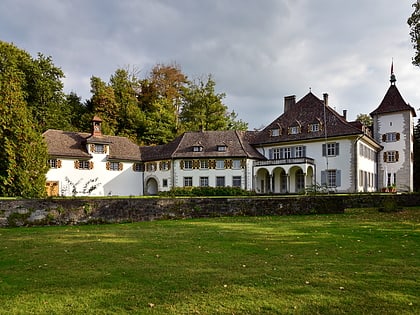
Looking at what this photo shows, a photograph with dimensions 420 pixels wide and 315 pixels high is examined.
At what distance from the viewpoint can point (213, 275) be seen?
18.0 ft

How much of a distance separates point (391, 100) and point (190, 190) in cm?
2481

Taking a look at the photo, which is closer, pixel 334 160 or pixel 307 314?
pixel 307 314

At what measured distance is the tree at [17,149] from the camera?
86.8 ft

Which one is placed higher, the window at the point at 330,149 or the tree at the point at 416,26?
the tree at the point at 416,26

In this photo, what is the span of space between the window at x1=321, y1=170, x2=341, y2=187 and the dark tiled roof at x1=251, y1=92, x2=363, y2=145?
3501 mm

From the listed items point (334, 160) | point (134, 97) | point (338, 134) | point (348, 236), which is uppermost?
point (134, 97)

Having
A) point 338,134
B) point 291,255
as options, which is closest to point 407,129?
point 338,134

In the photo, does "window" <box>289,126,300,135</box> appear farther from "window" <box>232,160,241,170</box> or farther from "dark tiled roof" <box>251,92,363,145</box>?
"window" <box>232,160,241,170</box>

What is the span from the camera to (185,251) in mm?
7410

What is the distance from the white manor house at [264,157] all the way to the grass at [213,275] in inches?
1009

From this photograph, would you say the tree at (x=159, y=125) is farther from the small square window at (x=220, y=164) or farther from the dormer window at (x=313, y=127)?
the dormer window at (x=313, y=127)

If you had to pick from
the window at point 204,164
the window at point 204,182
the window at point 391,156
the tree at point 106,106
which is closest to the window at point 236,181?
the window at point 204,182

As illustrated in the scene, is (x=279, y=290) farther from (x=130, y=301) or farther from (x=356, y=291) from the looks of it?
(x=130, y=301)

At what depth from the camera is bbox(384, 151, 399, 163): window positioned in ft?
129
